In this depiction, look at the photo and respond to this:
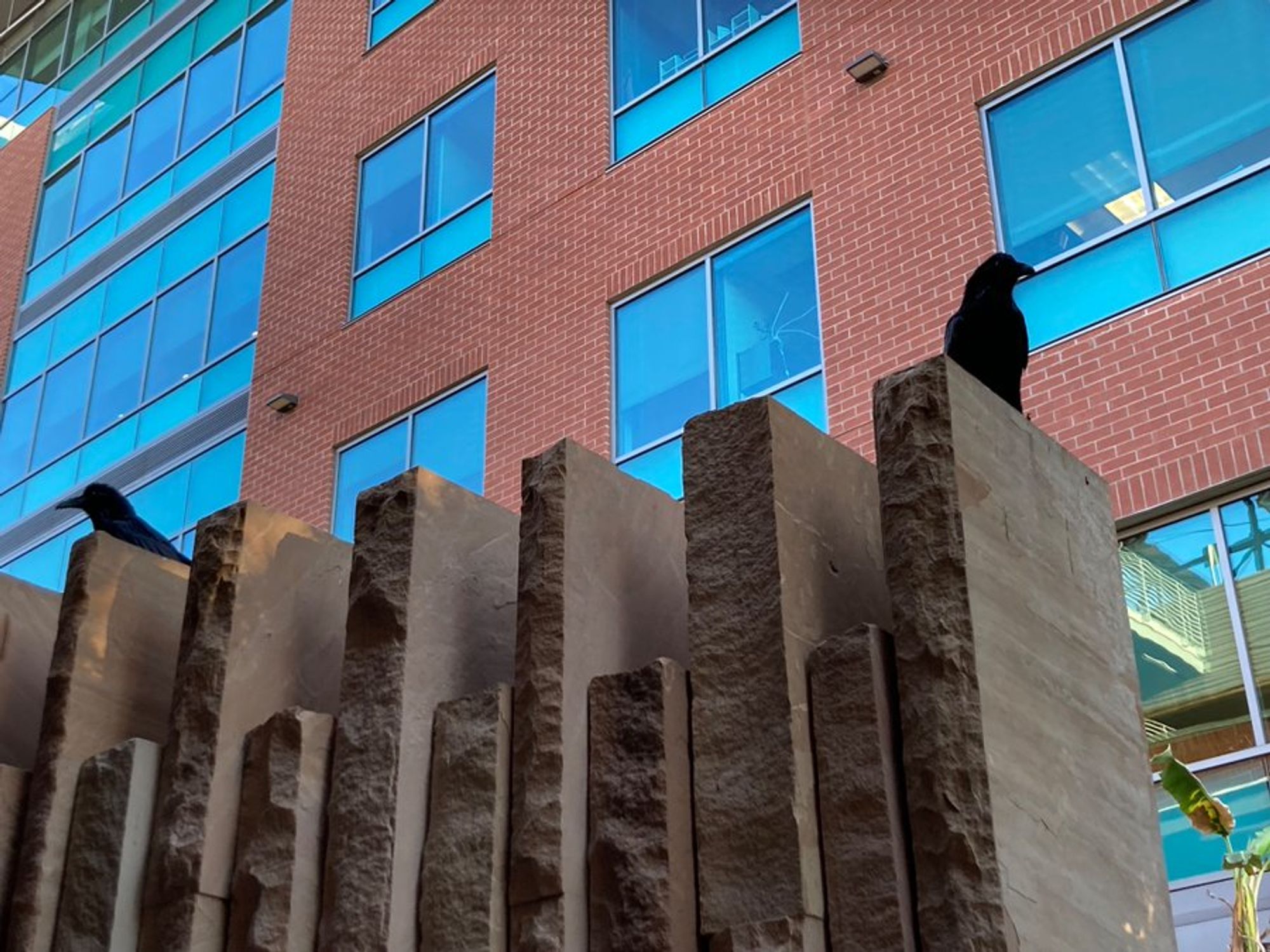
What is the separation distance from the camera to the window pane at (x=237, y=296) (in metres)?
16.8

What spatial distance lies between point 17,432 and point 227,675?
1642 cm

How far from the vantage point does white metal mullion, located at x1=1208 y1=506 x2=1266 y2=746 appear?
29.0 ft

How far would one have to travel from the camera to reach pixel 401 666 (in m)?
4.46

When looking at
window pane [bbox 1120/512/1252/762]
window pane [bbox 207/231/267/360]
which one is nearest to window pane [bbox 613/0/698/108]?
window pane [bbox 207/231/267/360]

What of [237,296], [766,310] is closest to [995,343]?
[766,310]

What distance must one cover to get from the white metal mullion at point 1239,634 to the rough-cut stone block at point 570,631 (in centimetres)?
510

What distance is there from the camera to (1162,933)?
13.8 feet

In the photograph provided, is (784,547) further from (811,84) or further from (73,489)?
(73,489)

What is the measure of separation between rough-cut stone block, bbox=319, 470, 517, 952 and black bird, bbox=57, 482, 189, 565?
6.00ft

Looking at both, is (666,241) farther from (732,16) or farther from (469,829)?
(469,829)

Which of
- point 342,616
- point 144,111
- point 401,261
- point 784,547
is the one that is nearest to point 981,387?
point 784,547


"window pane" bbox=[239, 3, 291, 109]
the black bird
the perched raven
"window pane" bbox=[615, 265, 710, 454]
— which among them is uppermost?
"window pane" bbox=[239, 3, 291, 109]

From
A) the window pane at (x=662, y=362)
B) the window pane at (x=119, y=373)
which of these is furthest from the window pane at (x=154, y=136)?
the window pane at (x=662, y=362)

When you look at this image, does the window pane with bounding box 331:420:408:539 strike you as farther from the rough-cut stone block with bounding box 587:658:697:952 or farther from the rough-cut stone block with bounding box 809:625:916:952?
the rough-cut stone block with bounding box 809:625:916:952
